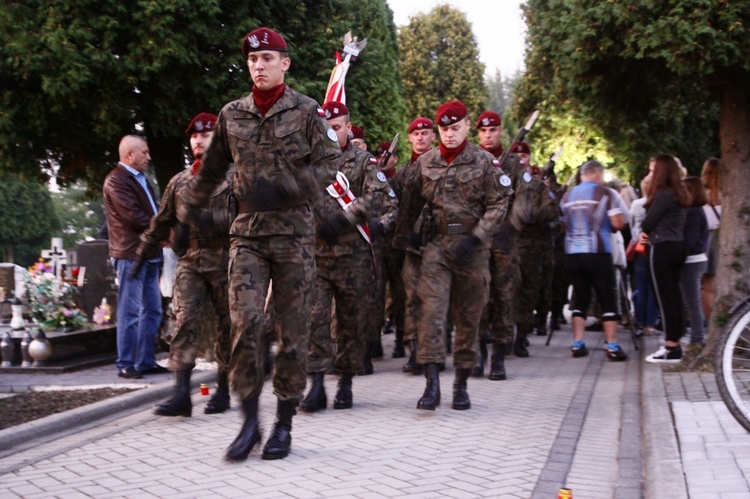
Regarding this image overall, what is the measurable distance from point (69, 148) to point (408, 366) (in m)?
7.66

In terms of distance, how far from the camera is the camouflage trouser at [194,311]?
24.1 feet

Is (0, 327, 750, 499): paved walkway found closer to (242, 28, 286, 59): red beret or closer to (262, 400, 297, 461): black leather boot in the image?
(262, 400, 297, 461): black leather boot

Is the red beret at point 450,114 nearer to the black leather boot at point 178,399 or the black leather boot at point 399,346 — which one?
the black leather boot at point 178,399

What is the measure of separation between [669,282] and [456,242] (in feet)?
12.9

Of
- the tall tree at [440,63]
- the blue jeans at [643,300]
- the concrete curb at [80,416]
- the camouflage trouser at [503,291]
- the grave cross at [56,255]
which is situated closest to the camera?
the concrete curb at [80,416]

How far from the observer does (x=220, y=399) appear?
305 inches

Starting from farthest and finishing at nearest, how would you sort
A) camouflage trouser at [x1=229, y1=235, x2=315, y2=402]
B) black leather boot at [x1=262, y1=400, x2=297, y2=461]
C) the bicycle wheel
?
the bicycle wheel < black leather boot at [x1=262, y1=400, x2=297, y2=461] < camouflage trouser at [x1=229, y1=235, x2=315, y2=402]

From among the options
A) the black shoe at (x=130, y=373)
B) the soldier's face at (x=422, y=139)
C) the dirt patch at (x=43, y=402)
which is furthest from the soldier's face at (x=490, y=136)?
the dirt patch at (x=43, y=402)

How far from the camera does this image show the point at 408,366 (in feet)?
33.5

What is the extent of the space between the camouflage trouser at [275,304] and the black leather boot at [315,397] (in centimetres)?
158

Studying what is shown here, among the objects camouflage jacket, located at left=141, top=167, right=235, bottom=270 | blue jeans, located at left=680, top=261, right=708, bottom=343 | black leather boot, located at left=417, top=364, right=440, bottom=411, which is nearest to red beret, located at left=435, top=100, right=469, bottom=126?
camouflage jacket, located at left=141, top=167, right=235, bottom=270

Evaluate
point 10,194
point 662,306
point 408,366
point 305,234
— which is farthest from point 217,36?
point 10,194

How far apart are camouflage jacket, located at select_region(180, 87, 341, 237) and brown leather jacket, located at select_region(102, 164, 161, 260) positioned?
3.86 metres

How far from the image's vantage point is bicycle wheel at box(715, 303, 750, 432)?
6188 mm
